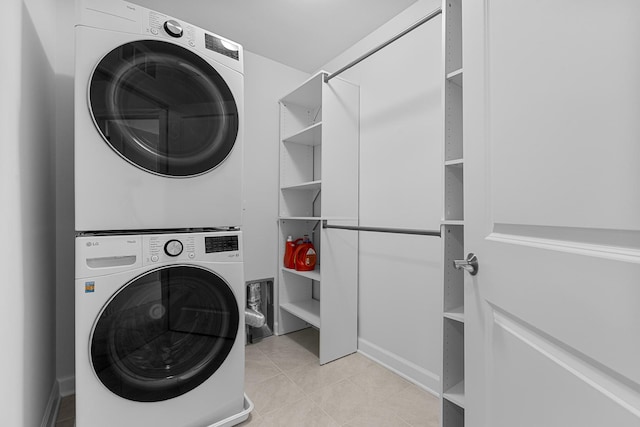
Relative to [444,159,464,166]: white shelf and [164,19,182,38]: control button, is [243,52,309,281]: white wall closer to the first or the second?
[164,19,182,38]: control button

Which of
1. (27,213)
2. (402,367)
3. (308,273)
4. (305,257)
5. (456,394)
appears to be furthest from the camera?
(305,257)

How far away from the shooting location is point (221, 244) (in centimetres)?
139

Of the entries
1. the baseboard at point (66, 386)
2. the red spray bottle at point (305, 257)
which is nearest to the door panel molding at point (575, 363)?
the red spray bottle at point (305, 257)

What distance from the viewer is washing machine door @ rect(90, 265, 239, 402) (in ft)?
3.78

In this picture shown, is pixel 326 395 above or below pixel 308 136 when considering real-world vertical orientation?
below

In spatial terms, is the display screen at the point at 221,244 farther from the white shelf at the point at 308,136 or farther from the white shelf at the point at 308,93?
the white shelf at the point at 308,93

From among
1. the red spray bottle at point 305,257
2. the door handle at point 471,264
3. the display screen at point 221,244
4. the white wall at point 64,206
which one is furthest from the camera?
the red spray bottle at point 305,257

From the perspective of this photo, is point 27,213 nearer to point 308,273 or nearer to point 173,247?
point 173,247

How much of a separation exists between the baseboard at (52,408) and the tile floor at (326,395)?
0.12ft

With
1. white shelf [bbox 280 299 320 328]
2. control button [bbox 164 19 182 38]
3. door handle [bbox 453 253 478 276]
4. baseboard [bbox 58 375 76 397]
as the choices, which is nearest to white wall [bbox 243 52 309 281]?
white shelf [bbox 280 299 320 328]

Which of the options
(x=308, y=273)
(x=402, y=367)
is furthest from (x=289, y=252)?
(x=402, y=367)

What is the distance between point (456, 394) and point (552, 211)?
997 mm

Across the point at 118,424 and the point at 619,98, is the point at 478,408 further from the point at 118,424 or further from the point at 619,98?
the point at 118,424

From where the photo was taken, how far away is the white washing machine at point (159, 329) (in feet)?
3.66
